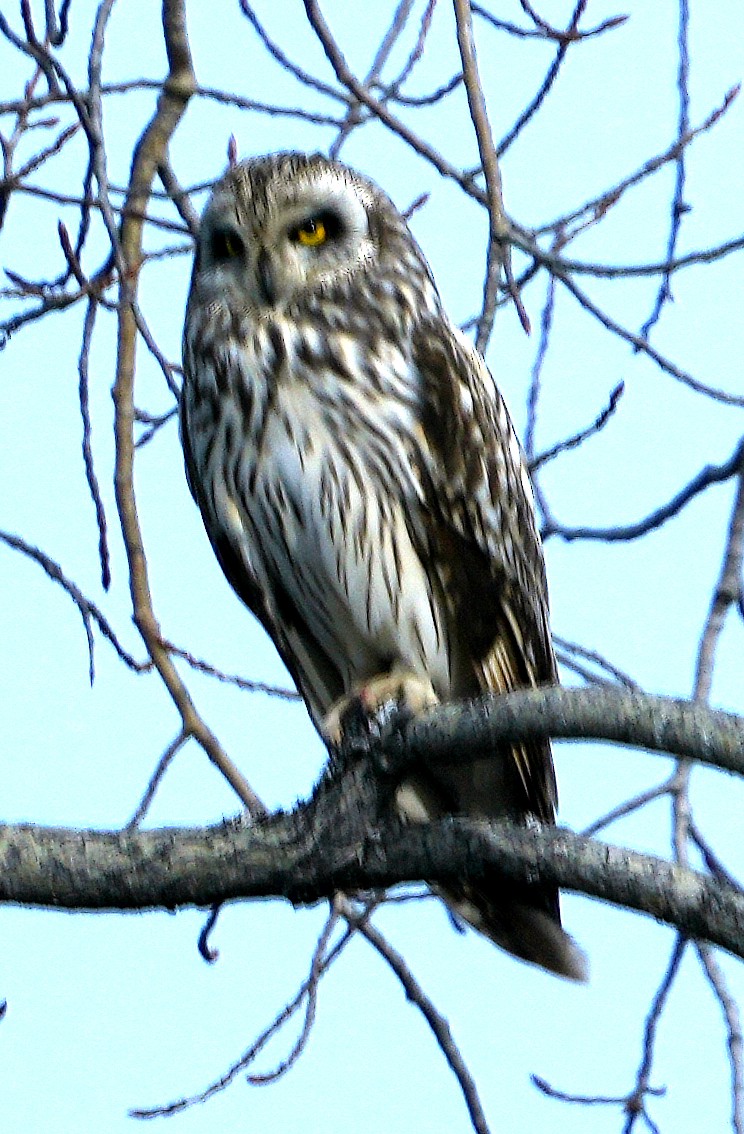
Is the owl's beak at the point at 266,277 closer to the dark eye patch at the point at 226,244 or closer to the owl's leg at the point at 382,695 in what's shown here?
the dark eye patch at the point at 226,244

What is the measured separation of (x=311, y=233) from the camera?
13.9 feet

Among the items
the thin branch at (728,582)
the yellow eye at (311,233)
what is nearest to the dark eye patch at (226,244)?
the yellow eye at (311,233)

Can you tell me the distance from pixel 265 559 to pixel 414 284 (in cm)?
79

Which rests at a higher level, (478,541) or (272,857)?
Answer: (478,541)

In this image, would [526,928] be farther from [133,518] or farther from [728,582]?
[133,518]

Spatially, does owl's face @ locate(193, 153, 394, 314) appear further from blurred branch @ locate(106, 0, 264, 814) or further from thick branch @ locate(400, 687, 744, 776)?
thick branch @ locate(400, 687, 744, 776)

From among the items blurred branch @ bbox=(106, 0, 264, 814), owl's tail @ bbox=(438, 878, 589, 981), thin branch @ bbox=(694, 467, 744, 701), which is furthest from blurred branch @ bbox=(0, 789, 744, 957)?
owl's tail @ bbox=(438, 878, 589, 981)

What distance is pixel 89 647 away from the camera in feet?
12.1

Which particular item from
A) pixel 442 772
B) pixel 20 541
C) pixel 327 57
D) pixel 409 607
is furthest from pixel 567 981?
pixel 327 57

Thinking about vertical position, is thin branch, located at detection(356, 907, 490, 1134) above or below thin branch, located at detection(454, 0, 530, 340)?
below

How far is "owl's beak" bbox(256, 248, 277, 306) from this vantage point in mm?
4133

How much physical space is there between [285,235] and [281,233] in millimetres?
18

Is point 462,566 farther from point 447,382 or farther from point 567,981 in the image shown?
point 567,981

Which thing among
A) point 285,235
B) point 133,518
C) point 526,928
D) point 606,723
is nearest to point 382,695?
point 526,928
